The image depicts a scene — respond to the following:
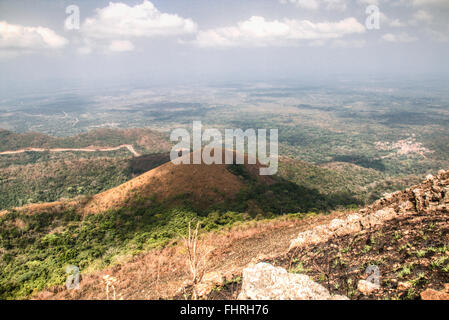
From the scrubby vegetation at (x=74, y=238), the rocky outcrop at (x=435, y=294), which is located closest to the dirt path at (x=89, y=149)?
the scrubby vegetation at (x=74, y=238)

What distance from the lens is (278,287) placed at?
4.91 meters

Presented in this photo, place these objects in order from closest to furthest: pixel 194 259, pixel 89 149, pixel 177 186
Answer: pixel 194 259
pixel 177 186
pixel 89 149

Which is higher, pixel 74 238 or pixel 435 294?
pixel 435 294

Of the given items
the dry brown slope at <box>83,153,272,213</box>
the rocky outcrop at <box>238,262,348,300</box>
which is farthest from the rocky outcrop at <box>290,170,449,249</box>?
the dry brown slope at <box>83,153,272,213</box>

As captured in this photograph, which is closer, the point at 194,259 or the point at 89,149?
the point at 194,259

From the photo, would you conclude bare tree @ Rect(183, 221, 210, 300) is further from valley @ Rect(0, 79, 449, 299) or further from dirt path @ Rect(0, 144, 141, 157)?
dirt path @ Rect(0, 144, 141, 157)

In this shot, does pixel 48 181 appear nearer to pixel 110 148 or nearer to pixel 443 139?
pixel 110 148

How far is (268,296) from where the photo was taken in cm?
472

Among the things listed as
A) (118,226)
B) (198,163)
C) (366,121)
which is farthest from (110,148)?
(366,121)

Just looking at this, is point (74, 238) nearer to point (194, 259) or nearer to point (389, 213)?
point (194, 259)

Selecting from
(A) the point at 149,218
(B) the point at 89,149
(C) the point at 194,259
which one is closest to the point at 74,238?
(A) the point at 149,218

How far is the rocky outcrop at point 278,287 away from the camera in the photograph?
4.68m

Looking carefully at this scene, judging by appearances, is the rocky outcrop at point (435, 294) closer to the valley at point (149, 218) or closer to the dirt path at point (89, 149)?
the valley at point (149, 218)

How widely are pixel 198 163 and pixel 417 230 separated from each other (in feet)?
75.3
